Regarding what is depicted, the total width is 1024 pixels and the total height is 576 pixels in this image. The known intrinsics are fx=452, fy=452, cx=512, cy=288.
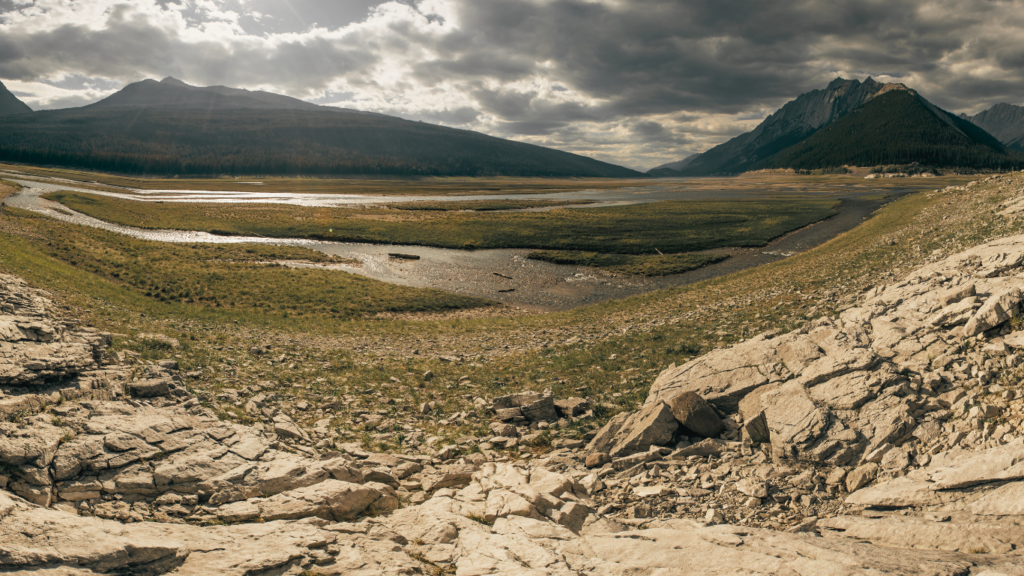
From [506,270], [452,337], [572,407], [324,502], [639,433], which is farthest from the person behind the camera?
[506,270]

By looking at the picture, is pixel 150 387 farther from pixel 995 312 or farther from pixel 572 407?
pixel 995 312

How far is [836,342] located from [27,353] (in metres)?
22.3

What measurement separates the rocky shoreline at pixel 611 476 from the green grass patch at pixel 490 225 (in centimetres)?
5396

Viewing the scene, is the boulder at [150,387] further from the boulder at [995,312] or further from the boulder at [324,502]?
the boulder at [995,312]

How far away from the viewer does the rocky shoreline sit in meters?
7.15

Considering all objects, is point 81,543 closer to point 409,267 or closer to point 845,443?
point 845,443

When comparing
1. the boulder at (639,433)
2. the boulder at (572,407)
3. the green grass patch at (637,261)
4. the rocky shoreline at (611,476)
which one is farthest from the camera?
the green grass patch at (637,261)

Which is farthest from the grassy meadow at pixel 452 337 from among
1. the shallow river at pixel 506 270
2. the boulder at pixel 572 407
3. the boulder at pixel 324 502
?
the shallow river at pixel 506 270

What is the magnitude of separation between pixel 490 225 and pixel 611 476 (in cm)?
7535

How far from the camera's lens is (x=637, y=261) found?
189 ft

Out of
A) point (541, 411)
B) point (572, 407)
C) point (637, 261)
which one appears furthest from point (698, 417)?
point (637, 261)

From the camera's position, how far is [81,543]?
21.9 feet

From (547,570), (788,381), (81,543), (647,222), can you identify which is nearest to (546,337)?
(788,381)

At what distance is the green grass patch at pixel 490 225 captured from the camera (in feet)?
231
